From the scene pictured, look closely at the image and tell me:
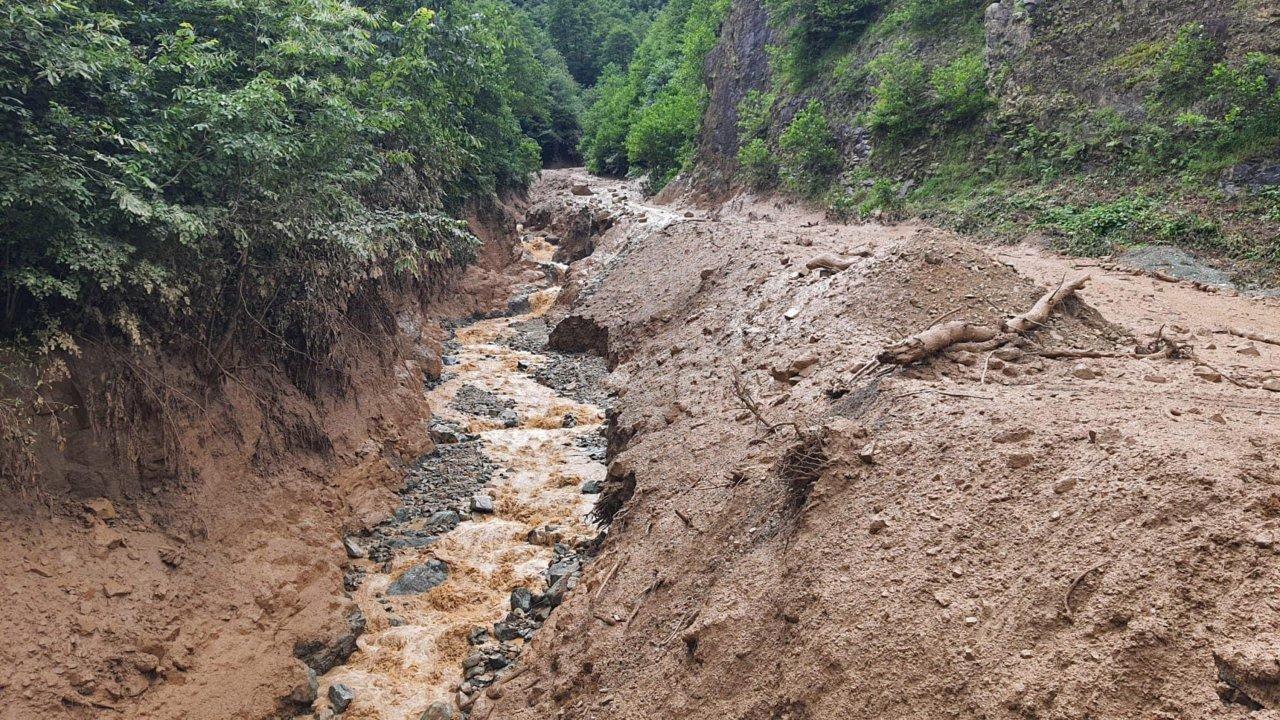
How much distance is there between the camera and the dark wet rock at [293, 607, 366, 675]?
6285 mm

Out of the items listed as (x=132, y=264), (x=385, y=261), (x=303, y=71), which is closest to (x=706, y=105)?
(x=385, y=261)

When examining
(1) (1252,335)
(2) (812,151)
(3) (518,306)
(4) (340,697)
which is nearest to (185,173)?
(4) (340,697)

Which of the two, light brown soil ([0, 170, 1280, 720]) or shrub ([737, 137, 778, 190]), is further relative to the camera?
shrub ([737, 137, 778, 190])

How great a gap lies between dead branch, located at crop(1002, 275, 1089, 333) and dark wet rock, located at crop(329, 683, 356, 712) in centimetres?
700

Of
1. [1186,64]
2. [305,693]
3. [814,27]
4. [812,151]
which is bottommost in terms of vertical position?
[305,693]

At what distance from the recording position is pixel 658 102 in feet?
117

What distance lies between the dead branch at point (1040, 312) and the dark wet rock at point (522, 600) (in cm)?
552

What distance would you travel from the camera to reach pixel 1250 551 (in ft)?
10.4

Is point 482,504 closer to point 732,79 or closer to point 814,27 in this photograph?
point 814,27

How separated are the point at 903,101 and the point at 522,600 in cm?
1610

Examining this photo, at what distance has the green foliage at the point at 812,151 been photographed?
20344 millimetres

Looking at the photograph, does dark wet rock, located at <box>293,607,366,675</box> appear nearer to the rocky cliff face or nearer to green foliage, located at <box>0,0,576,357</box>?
green foliage, located at <box>0,0,576,357</box>

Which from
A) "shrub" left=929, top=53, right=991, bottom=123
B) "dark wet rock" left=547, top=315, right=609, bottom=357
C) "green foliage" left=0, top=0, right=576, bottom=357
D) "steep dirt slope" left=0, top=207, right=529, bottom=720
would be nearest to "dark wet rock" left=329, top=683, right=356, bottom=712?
"steep dirt slope" left=0, top=207, right=529, bottom=720

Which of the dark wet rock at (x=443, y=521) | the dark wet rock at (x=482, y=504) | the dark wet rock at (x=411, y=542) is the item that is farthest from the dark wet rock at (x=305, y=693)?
the dark wet rock at (x=482, y=504)
